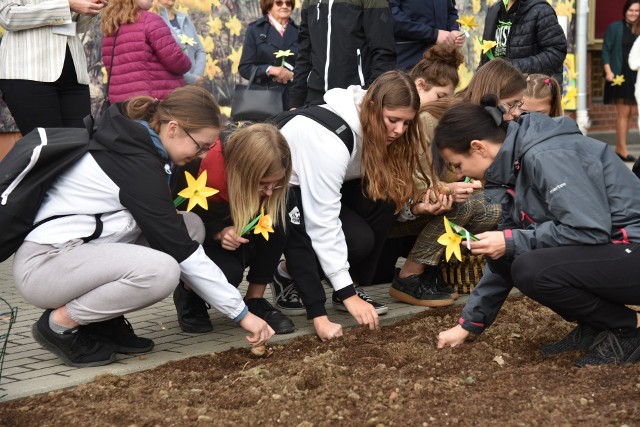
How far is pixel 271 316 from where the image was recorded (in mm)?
4680

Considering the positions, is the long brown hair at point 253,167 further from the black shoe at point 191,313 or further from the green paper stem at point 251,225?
the black shoe at point 191,313

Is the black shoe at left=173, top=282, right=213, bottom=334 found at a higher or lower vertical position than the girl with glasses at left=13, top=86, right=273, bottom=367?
lower

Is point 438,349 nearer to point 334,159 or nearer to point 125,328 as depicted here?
point 334,159

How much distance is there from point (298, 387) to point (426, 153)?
63.4 inches

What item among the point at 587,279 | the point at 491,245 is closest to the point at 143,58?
the point at 491,245

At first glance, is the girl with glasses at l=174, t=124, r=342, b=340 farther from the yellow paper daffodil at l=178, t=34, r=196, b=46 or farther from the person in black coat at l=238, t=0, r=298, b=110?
the yellow paper daffodil at l=178, t=34, r=196, b=46

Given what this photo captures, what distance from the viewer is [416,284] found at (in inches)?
206

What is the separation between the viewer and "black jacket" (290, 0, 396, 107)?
6.06 meters

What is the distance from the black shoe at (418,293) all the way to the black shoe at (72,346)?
1.77 m

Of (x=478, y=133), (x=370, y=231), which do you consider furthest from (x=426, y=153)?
(x=478, y=133)

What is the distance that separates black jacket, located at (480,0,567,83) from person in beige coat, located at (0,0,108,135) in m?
2.85

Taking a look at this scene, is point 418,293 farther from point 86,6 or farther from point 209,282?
point 86,6

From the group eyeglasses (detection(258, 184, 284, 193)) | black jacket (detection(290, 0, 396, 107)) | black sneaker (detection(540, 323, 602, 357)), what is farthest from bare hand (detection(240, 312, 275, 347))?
black jacket (detection(290, 0, 396, 107))

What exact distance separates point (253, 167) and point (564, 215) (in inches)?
54.3
